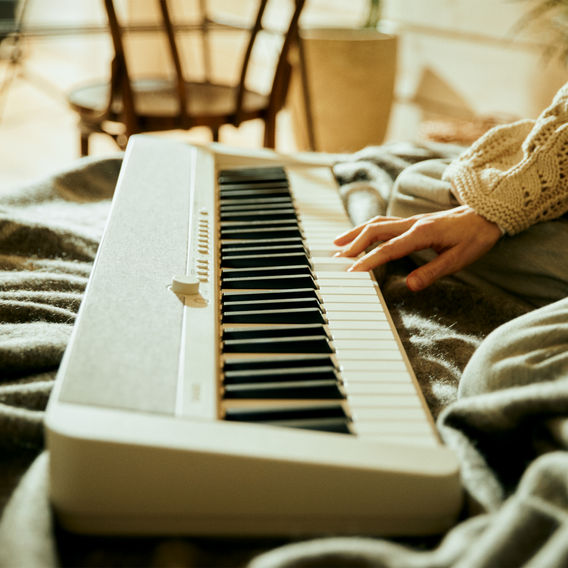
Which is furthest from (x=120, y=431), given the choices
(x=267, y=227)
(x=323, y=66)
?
(x=323, y=66)

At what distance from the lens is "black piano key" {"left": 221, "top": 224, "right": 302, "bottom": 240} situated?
2.95ft

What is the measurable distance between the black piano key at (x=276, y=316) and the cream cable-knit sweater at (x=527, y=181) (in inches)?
12.8

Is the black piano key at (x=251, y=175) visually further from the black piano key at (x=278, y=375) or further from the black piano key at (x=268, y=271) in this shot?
the black piano key at (x=278, y=375)

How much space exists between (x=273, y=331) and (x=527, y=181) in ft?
1.48

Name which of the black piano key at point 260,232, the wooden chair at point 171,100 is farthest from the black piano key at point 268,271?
the wooden chair at point 171,100

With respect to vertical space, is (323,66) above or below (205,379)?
below

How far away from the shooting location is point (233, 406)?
0.54 metres

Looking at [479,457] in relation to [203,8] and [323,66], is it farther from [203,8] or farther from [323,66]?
[203,8]

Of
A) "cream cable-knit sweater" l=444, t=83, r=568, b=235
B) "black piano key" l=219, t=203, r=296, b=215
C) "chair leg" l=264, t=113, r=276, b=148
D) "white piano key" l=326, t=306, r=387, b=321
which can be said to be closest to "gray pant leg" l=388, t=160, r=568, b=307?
"cream cable-knit sweater" l=444, t=83, r=568, b=235

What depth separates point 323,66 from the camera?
8.48 feet

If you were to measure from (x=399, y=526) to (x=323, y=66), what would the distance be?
7.56 feet

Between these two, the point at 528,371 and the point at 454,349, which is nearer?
the point at 528,371

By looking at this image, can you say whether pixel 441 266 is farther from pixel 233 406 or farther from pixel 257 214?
pixel 233 406

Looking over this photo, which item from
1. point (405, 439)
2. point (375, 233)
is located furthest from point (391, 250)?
point (405, 439)
